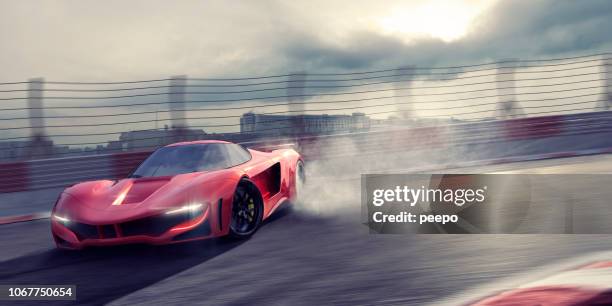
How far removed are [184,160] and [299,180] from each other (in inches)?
79.5

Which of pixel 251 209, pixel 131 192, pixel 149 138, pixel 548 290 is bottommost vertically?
pixel 548 290

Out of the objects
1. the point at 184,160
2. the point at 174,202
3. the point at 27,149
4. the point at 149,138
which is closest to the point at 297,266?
the point at 174,202

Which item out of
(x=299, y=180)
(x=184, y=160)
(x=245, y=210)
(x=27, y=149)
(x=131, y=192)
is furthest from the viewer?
(x=27, y=149)

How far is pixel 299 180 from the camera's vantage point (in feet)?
25.8

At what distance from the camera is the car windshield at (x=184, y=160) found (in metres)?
6.09

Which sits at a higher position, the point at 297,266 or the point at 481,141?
the point at 481,141

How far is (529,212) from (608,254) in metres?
1.75

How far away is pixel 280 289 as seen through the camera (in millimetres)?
4250

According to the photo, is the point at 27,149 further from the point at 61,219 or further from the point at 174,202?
the point at 174,202

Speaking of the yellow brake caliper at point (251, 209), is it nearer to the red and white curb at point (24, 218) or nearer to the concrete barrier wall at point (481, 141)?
the red and white curb at point (24, 218)

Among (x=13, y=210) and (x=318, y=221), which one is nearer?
(x=318, y=221)

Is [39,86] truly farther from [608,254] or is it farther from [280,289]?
[608,254]

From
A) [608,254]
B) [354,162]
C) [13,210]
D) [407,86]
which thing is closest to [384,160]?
[354,162]

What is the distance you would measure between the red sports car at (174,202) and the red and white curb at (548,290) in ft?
7.62
